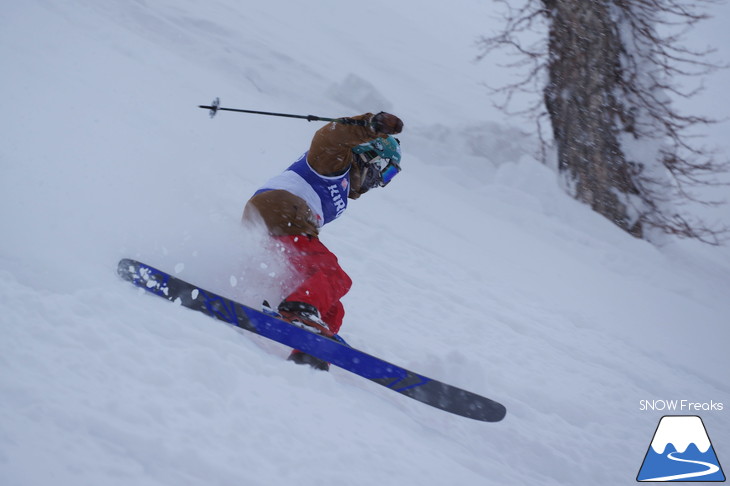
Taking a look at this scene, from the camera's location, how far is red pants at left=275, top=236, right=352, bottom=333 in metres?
3.23

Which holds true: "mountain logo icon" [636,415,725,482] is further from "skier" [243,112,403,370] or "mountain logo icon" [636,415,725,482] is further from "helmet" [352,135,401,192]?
"helmet" [352,135,401,192]

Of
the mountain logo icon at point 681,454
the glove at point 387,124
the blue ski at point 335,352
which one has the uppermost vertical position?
the glove at point 387,124

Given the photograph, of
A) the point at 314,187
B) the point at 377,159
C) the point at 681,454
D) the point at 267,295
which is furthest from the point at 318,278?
the point at 681,454

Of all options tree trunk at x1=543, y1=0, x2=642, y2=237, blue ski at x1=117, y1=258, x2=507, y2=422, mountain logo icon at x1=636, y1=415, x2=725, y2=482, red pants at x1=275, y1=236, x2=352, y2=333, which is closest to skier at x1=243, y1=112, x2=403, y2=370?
red pants at x1=275, y1=236, x2=352, y2=333

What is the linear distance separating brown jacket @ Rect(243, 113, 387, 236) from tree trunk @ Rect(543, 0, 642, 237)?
649 centimetres

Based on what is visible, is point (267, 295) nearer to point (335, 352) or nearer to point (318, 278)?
point (318, 278)

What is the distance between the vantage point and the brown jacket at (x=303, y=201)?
142 inches

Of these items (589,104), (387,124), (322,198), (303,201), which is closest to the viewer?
(387,124)

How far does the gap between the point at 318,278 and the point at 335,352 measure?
A: 524mm

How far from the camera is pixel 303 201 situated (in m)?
3.71

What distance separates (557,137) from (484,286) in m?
5.22

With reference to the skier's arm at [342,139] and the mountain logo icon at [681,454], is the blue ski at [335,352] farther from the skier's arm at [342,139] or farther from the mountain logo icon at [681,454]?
the skier's arm at [342,139]

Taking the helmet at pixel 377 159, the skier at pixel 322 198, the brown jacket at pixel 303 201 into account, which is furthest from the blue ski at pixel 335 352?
the helmet at pixel 377 159

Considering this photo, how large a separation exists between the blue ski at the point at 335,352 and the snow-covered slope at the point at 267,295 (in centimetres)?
11
